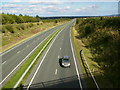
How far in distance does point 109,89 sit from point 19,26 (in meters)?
90.8

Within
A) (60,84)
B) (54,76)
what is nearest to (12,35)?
(54,76)

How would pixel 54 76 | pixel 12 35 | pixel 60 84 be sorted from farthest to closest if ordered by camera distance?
→ pixel 12 35
pixel 54 76
pixel 60 84

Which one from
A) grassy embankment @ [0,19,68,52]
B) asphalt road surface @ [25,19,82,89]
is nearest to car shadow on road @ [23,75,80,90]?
asphalt road surface @ [25,19,82,89]

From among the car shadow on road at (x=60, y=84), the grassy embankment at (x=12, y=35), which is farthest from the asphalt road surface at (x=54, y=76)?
the grassy embankment at (x=12, y=35)

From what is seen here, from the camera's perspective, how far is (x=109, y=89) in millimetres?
20438

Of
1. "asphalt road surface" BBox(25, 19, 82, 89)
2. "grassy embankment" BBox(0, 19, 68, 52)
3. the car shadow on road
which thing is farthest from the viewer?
"grassy embankment" BBox(0, 19, 68, 52)

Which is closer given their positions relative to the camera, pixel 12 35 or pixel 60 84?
pixel 60 84

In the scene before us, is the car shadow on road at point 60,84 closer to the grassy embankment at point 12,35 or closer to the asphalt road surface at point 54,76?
the asphalt road surface at point 54,76

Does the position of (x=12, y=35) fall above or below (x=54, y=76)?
above

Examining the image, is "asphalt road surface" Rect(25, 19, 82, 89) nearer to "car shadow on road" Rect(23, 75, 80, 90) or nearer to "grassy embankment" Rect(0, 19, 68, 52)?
"car shadow on road" Rect(23, 75, 80, 90)

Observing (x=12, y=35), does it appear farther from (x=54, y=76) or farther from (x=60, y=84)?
(x=60, y=84)

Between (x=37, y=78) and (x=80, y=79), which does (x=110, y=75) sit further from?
(x=37, y=78)

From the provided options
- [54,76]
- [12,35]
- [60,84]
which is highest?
[12,35]

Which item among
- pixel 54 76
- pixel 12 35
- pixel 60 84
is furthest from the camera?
pixel 12 35
